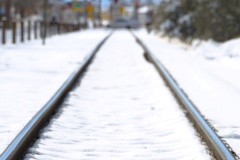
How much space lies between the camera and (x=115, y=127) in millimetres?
5801

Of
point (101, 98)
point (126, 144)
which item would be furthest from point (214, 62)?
point (126, 144)

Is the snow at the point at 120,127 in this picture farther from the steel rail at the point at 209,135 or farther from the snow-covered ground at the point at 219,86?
the snow-covered ground at the point at 219,86

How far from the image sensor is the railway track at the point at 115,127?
463 centimetres

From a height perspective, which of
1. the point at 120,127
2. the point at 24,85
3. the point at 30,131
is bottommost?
the point at 24,85

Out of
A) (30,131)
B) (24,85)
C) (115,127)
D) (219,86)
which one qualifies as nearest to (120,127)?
(115,127)

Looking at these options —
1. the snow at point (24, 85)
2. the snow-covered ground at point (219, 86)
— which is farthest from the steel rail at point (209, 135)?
the snow at point (24, 85)

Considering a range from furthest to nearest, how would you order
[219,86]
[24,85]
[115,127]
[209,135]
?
1. [219,86]
2. [24,85]
3. [115,127]
4. [209,135]

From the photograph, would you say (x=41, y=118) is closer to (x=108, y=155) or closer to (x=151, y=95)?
(x=108, y=155)

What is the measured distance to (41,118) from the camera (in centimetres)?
570

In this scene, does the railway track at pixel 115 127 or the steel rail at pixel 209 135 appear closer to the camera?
the steel rail at pixel 209 135

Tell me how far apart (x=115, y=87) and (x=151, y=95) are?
109cm

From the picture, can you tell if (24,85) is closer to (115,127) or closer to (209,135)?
(115,127)

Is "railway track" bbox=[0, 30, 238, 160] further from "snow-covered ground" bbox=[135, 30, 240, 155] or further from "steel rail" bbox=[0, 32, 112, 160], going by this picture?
"snow-covered ground" bbox=[135, 30, 240, 155]

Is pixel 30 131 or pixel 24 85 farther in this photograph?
pixel 24 85
